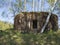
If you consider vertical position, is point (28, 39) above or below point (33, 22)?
below

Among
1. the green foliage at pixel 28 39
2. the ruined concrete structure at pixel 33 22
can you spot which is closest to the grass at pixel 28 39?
the green foliage at pixel 28 39

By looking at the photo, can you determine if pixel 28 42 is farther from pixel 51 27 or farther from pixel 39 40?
pixel 51 27

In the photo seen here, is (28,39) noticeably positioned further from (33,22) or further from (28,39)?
(33,22)

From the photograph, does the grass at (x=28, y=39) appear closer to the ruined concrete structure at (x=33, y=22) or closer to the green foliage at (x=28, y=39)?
the green foliage at (x=28, y=39)

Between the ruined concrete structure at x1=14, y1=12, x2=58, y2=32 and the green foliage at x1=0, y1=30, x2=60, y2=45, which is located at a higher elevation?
the ruined concrete structure at x1=14, y1=12, x2=58, y2=32

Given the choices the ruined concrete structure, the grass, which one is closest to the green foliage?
the grass

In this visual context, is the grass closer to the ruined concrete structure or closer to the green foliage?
the green foliage

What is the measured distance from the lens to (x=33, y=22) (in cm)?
1606

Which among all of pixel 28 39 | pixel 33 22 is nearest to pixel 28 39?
pixel 28 39

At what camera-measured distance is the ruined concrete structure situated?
1577cm

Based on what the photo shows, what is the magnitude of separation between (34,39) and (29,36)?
2.16 ft

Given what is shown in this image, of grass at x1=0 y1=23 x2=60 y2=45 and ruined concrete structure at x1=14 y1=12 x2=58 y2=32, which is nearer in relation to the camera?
grass at x1=0 y1=23 x2=60 y2=45

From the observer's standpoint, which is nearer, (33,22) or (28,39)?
(28,39)

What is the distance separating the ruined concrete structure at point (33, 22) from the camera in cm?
1577
